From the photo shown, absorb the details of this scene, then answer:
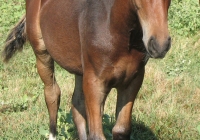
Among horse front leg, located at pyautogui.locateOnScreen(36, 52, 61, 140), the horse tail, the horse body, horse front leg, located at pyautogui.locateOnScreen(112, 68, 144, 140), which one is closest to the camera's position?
the horse body

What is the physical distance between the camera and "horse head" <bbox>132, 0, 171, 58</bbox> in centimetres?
325

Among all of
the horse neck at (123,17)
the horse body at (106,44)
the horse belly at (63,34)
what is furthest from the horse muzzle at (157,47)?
the horse belly at (63,34)

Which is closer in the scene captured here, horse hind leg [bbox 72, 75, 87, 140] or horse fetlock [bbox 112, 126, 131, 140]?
horse fetlock [bbox 112, 126, 131, 140]

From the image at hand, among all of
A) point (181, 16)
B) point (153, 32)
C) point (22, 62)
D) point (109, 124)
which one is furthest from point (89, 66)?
point (181, 16)

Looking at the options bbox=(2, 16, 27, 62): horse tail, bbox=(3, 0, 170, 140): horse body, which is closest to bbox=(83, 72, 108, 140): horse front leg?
bbox=(3, 0, 170, 140): horse body

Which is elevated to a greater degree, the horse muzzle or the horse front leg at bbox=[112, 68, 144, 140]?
the horse muzzle

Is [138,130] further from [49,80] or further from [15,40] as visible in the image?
[15,40]

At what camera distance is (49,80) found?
18.6 ft

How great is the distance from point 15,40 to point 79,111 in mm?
1314

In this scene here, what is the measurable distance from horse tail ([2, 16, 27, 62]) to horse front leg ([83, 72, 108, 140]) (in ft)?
6.58

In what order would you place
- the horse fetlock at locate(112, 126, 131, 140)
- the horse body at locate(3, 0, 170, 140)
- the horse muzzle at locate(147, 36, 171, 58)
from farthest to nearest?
the horse fetlock at locate(112, 126, 131, 140) → the horse body at locate(3, 0, 170, 140) → the horse muzzle at locate(147, 36, 171, 58)

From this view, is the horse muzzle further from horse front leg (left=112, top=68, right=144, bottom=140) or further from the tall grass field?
the tall grass field

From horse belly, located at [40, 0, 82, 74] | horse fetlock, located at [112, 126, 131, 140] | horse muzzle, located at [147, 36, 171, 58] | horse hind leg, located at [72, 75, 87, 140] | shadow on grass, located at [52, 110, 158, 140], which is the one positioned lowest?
shadow on grass, located at [52, 110, 158, 140]

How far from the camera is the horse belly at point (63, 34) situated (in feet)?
14.9
